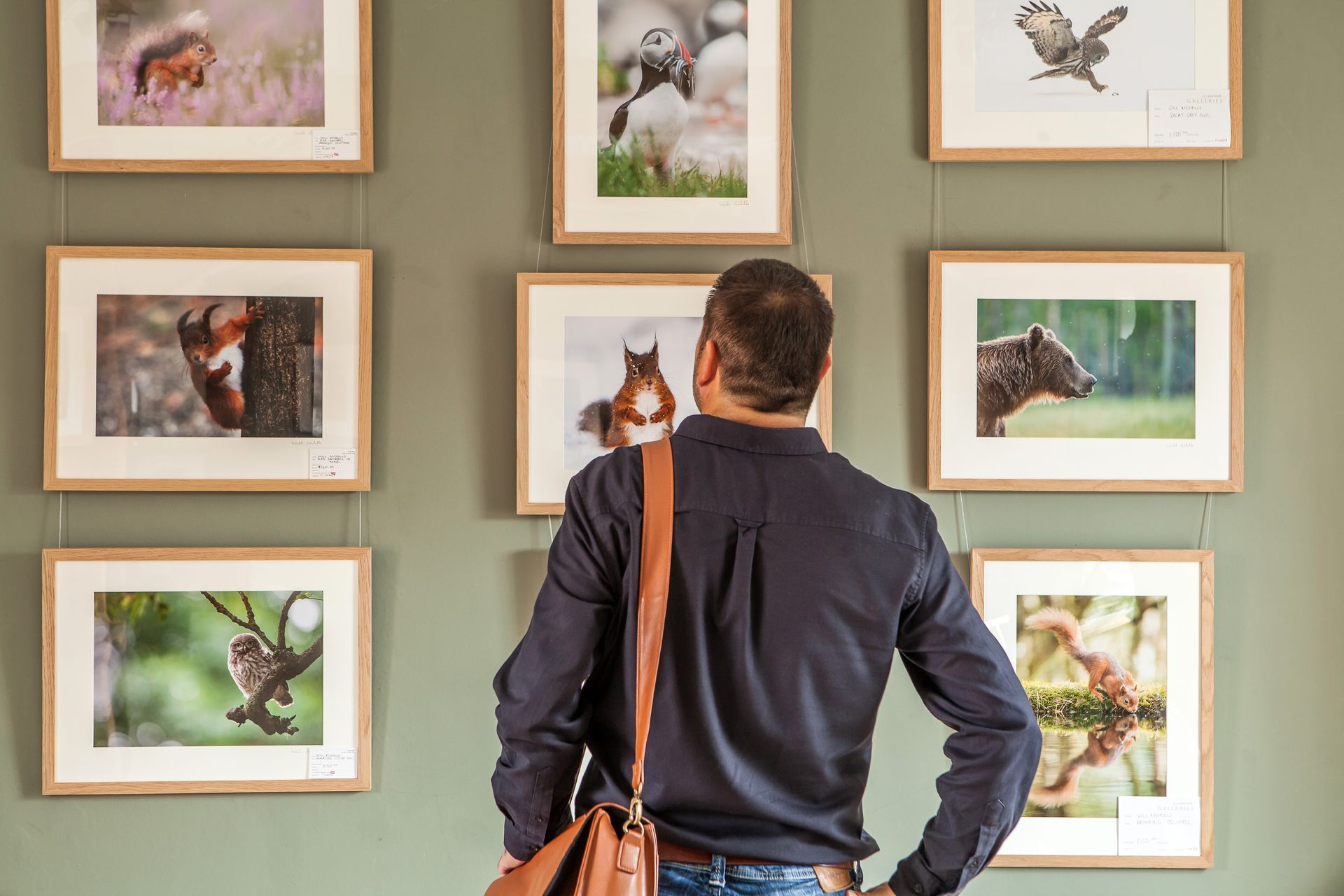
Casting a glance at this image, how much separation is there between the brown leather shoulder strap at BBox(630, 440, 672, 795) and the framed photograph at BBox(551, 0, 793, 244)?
706 mm

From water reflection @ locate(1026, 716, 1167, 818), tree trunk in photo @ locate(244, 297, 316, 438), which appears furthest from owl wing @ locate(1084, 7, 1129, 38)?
tree trunk in photo @ locate(244, 297, 316, 438)

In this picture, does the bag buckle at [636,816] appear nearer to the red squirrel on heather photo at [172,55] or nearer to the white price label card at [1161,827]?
the white price label card at [1161,827]

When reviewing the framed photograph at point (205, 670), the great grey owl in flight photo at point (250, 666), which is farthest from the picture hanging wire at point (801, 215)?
the great grey owl in flight photo at point (250, 666)

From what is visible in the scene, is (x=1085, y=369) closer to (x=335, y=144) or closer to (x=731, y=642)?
(x=731, y=642)

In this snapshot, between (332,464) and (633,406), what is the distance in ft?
1.58

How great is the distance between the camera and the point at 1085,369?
1.53 meters

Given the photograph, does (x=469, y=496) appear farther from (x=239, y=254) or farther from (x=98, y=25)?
(x=98, y=25)

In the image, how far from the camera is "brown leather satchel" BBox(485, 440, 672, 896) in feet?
2.90

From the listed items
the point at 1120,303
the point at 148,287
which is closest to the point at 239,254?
the point at 148,287

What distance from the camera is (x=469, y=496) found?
1517 millimetres

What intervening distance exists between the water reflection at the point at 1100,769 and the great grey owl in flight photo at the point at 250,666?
121 centimetres

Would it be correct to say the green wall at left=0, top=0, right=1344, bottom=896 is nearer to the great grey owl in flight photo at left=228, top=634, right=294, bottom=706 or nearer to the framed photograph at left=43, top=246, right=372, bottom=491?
the framed photograph at left=43, top=246, right=372, bottom=491

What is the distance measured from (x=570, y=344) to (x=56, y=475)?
0.82 m

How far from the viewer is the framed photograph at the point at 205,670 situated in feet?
4.86
